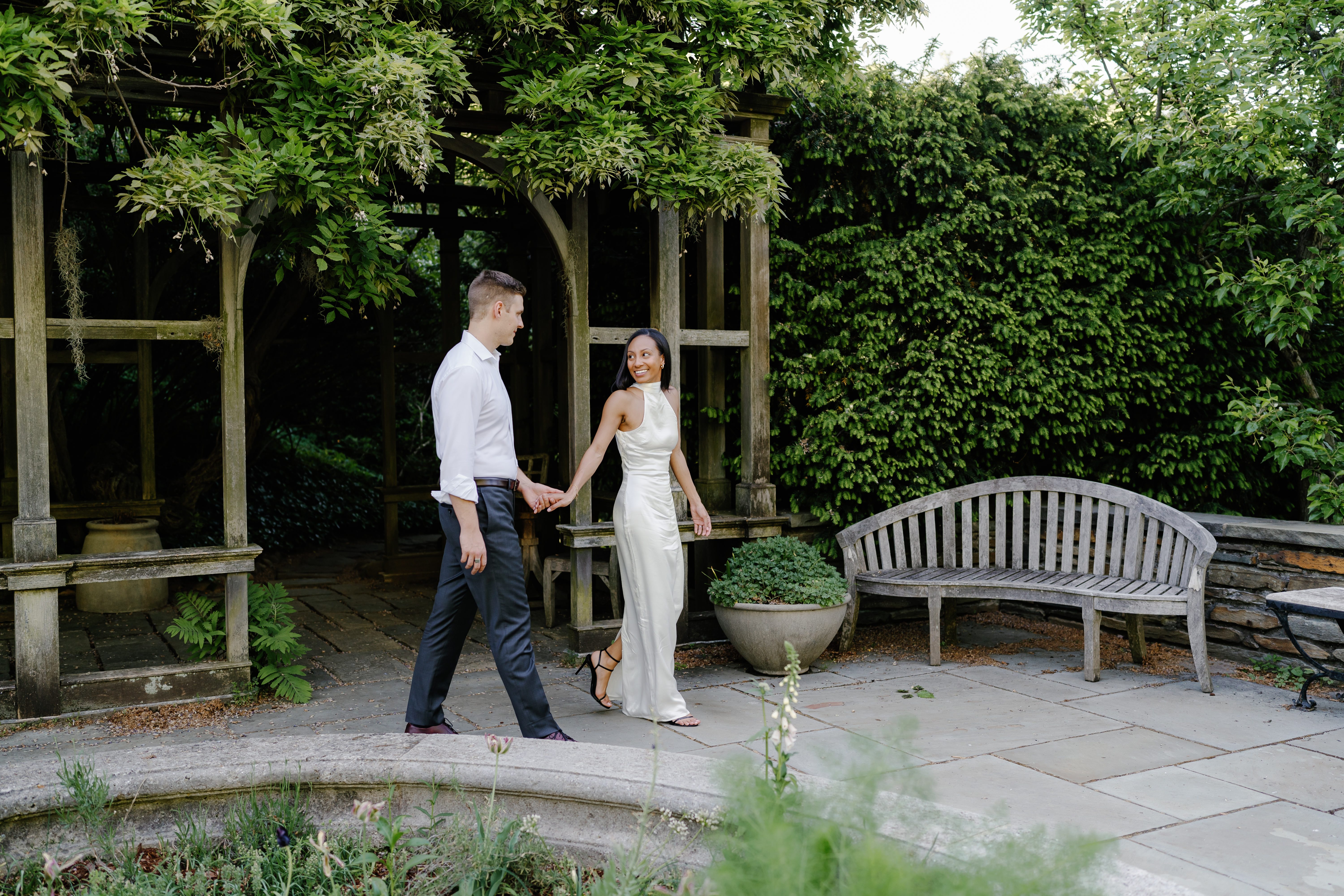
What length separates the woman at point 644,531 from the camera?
15.6 feet

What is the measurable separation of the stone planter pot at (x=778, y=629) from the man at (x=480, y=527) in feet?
4.96

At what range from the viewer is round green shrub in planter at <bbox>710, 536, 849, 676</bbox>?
5500 millimetres

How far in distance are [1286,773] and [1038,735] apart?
936mm

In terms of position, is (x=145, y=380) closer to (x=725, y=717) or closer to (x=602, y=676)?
(x=602, y=676)

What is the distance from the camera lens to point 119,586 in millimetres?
7656

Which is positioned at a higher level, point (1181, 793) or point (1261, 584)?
point (1261, 584)

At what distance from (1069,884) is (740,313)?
5.26 meters

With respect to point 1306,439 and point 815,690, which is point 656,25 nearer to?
point 815,690

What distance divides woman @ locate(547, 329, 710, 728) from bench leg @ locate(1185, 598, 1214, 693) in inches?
102

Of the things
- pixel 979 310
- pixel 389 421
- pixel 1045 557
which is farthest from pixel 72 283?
pixel 1045 557

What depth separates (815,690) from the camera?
538 cm

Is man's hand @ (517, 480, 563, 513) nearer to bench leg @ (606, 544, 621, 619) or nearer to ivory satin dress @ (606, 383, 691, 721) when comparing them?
ivory satin dress @ (606, 383, 691, 721)

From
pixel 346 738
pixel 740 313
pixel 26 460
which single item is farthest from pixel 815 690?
pixel 26 460

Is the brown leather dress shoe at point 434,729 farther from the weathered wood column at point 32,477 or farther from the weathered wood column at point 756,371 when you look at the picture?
the weathered wood column at point 756,371
